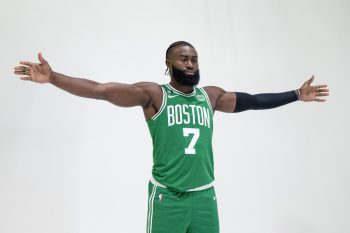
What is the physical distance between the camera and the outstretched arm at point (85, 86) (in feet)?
5.83

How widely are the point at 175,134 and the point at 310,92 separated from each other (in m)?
1.06

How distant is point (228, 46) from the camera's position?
3326 millimetres

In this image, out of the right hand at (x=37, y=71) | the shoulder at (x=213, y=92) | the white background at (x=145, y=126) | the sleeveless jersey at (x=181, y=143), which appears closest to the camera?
the right hand at (x=37, y=71)

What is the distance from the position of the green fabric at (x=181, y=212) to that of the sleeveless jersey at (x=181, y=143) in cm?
4

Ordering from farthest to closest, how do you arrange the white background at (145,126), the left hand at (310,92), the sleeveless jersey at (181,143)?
the white background at (145,126)
the left hand at (310,92)
the sleeveless jersey at (181,143)

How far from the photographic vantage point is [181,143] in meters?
1.92

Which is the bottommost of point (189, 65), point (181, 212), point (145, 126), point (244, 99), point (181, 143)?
point (181, 212)

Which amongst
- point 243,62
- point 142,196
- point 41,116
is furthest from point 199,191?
point 243,62

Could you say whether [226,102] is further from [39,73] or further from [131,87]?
[39,73]

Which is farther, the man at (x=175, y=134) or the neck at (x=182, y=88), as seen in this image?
the neck at (x=182, y=88)

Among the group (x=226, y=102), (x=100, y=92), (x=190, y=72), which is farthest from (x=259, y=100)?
(x=100, y=92)

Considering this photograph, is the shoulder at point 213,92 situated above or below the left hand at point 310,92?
below

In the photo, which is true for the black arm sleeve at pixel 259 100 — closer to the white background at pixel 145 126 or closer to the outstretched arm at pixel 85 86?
the outstretched arm at pixel 85 86

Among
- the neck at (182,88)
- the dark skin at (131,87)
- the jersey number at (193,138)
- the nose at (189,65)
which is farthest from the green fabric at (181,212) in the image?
the nose at (189,65)
